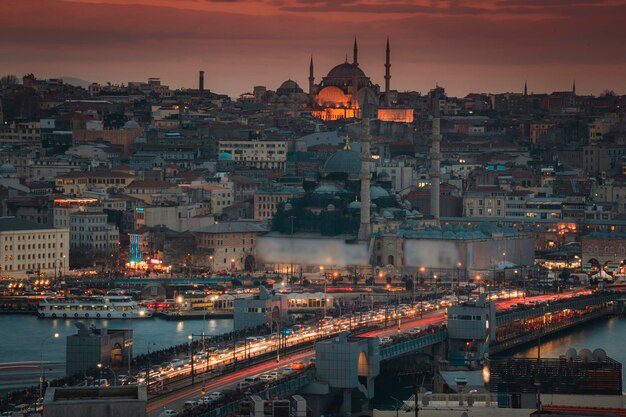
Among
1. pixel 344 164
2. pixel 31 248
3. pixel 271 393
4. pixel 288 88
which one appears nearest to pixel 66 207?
pixel 31 248

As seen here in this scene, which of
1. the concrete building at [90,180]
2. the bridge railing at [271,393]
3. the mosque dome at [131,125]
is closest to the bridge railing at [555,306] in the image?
the bridge railing at [271,393]

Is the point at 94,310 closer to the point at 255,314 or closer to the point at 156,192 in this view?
the point at 255,314

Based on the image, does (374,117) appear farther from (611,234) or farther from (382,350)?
(382,350)

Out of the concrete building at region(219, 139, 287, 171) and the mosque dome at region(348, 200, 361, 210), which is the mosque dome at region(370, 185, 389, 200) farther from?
the concrete building at region(219, 139, 287, 171)

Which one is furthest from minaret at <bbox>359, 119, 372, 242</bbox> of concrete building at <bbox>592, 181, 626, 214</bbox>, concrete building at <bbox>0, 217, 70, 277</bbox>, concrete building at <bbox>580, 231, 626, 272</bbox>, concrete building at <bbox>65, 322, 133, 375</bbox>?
concrete building at <bbox>65, 322, 133, 375</bbox>

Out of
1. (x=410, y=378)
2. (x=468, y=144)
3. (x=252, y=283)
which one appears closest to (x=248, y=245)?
(x=252, y=283)

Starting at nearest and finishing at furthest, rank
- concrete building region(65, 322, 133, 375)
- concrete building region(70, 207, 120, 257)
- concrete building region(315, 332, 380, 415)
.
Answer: concrete building region(315, 332, 380, 415), concrete building region(65, 322, 133, 375), concrete building region(70, 207, 120, 257)

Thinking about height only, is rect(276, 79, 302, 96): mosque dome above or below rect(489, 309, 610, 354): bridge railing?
above
